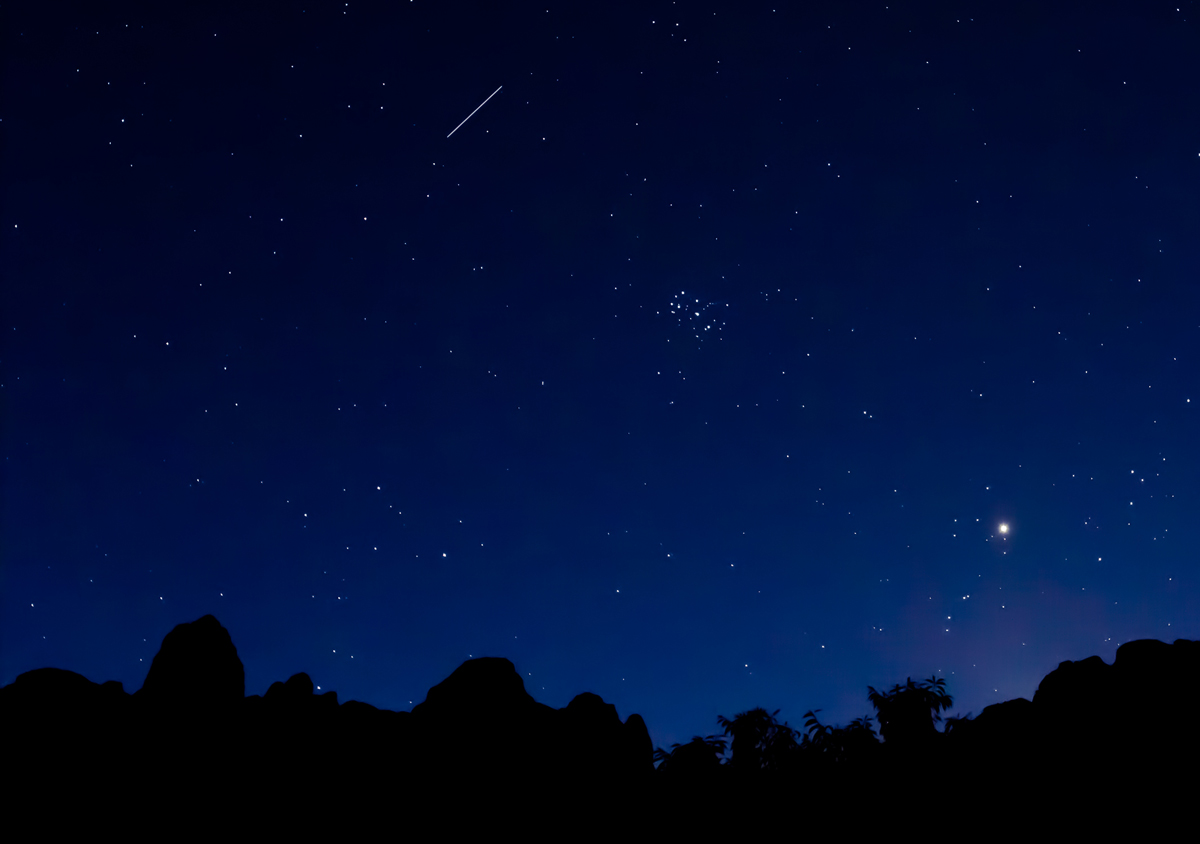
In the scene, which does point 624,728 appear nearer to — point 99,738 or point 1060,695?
point 1060,695

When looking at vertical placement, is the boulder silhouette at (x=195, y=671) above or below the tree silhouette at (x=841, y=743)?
above

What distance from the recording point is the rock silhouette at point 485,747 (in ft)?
65.0

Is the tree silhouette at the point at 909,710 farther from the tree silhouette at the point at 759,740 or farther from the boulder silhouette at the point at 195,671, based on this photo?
the boulder silhouette at the point at 195,671

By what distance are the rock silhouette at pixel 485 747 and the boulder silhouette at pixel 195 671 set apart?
5 cm

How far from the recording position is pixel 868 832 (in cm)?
2117

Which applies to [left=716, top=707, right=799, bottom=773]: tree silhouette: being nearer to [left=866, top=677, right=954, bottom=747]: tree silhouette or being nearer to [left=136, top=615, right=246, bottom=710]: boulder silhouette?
[left=866, top=677, right=954, bottom=747]: tree silhouette

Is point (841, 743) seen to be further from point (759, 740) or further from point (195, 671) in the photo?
point (195, 671)

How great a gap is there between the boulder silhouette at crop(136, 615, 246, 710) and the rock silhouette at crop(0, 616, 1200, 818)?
0.05 m

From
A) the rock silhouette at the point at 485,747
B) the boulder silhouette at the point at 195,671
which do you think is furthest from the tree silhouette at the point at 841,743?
the boulder silhouette at the point at 195,671

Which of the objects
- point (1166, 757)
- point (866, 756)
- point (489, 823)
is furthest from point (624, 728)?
point (1166, 757)

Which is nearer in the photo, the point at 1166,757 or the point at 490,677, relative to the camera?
the point at 1166,757

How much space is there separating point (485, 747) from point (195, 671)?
1009cm

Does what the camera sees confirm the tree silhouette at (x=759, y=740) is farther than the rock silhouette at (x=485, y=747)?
Yes

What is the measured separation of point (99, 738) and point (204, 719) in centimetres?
303
